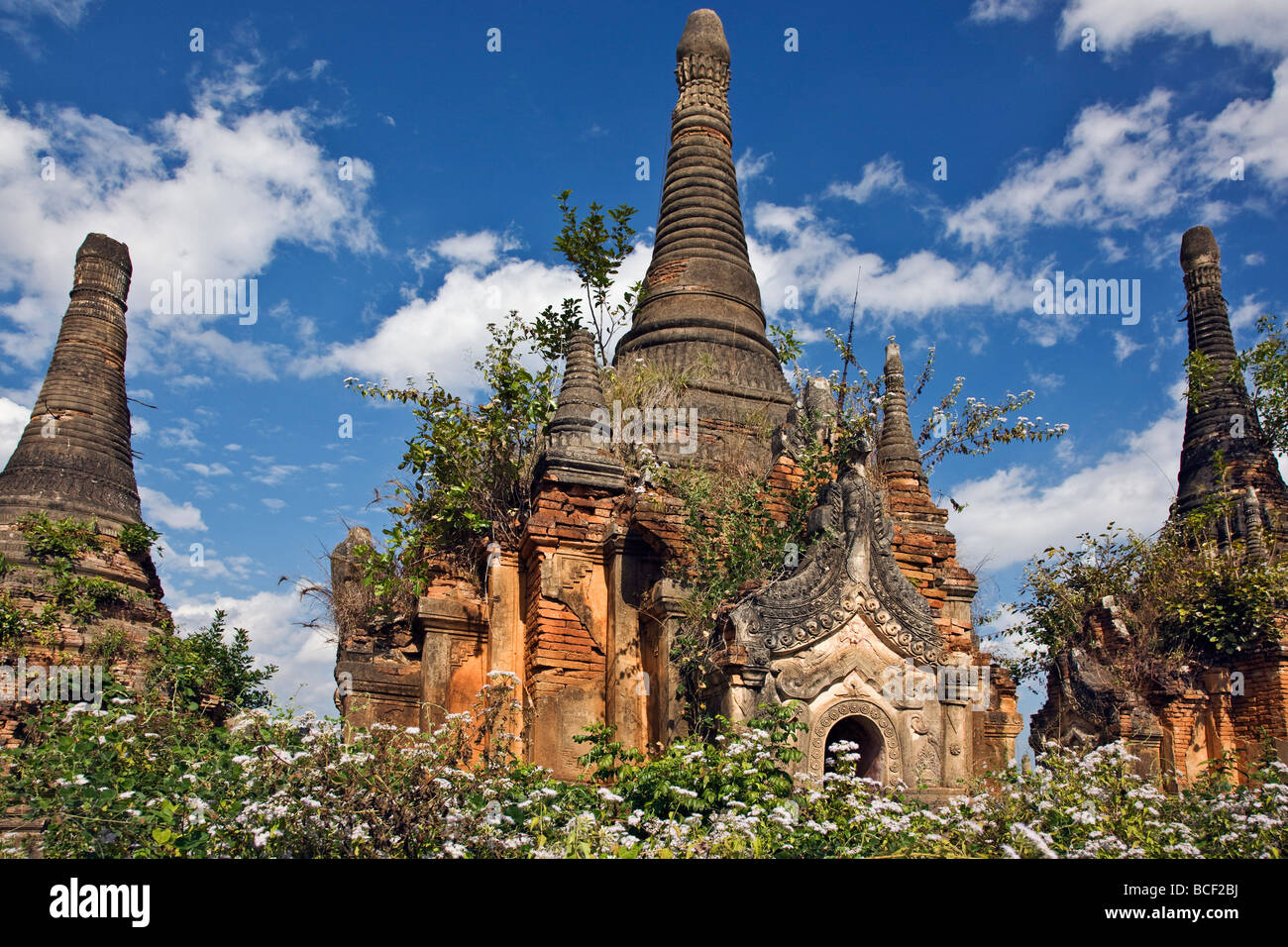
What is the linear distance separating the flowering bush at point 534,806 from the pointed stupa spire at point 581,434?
3.10 metres

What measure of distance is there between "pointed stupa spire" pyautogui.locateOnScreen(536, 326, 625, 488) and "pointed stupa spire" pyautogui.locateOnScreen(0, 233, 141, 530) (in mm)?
11285

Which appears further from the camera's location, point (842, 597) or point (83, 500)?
point (83, 500)

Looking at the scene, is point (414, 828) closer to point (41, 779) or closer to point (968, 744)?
point (41, 779)

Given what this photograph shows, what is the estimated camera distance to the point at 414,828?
15.4 feet

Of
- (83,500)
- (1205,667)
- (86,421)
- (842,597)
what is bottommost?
(1205,667)

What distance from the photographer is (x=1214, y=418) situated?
20703 millimetres

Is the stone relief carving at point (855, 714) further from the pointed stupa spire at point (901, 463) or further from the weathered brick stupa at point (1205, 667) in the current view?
the weathered brick stupa at point (1205, 667)

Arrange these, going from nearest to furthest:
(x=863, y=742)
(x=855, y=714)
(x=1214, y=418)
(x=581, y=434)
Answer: (x=855, y=714)
(x=863, y=742)
(x=581, y=434)
(x=1214, y=418)

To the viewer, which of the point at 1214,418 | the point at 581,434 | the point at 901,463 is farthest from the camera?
the point at 1214,418

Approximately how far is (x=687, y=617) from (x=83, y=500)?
13.3m

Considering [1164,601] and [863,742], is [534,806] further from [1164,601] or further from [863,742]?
[1164,601]

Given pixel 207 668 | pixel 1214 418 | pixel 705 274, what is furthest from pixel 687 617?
pixel 1214 418

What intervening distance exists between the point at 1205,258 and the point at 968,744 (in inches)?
724

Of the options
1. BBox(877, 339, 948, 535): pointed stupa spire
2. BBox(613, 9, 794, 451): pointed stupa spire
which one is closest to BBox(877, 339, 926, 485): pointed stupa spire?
BBox(877, 339, 948, 535): pointed stupa spire
